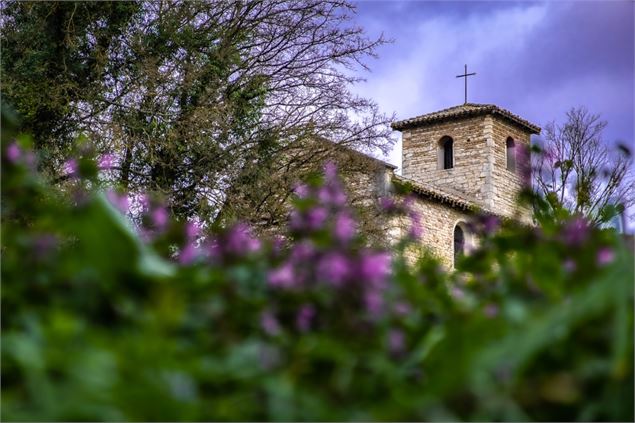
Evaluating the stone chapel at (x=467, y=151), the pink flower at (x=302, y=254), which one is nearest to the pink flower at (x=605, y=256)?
the pink flower at (x=302, y=254)

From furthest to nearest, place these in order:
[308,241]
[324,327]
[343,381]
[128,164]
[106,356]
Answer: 1. [128,164]
2. [308,241]
3. [324,327]
4. [343,381]
5. [106,356]

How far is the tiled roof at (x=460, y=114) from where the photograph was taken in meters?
31.9

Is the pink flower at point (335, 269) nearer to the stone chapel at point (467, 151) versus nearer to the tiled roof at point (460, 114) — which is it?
the stone chapel at point (467, 151)

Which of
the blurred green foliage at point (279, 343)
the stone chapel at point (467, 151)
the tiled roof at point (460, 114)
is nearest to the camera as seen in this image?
the blurred green foliage at point (279, 343)

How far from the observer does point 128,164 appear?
47.9ft

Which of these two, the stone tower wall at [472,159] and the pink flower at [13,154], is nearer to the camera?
the pink flower at [13,154]

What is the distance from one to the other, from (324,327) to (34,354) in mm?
366

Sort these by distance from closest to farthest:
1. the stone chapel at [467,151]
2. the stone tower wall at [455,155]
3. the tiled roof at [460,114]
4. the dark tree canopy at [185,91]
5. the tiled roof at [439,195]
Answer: the dark tree canopy at [185,91] → the tiled roof at [439,195] → the tiled roof at [460,114] → the stone chapel at [467,151] → the stone tower wall at [455,155]

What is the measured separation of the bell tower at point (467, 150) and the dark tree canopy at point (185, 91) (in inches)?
612

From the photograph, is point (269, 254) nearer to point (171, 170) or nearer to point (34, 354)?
point (34, 354)

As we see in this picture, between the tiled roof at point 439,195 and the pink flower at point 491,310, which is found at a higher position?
the tiled roof at point 439,195

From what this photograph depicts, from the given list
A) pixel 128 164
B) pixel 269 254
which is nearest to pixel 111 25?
pixel 128 164

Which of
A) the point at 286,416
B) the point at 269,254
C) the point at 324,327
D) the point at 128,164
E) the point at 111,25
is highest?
the point at 111,25

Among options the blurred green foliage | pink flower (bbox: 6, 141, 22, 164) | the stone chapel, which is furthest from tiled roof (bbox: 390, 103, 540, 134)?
the blurred green foliage
